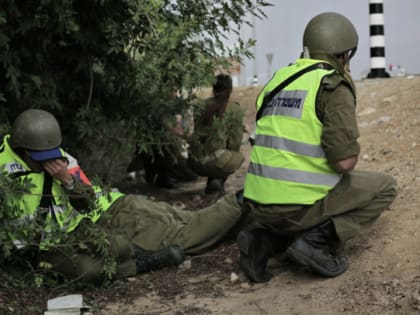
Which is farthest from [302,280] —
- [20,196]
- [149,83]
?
[149,83]

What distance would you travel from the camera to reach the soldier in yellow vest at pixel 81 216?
4.29 meters

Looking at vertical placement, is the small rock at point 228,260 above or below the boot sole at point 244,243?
below

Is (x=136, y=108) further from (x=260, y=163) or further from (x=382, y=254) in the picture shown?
(x=382, y=254)

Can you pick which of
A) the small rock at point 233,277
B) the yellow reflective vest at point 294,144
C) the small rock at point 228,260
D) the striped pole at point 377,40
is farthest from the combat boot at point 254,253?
the striped pole at point 377,40

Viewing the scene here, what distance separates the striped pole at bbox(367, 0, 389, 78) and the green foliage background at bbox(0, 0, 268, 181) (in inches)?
133

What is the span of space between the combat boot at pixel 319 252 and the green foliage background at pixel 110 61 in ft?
5.85

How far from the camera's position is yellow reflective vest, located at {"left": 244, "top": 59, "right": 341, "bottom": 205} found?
3.91m

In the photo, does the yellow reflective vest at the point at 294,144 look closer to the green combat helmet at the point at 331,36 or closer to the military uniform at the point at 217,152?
the green combat helmet at the point at 331,36

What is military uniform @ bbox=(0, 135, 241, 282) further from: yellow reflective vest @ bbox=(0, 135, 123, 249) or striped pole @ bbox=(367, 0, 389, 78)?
A: striped pole @ bbox=(367, 0, 389, 78)

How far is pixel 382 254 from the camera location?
4121mm

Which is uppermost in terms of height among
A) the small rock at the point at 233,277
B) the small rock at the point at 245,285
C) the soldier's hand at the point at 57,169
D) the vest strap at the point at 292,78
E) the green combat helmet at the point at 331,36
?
the green combat helmet at the point at 331,36

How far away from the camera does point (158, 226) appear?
496 centimetres

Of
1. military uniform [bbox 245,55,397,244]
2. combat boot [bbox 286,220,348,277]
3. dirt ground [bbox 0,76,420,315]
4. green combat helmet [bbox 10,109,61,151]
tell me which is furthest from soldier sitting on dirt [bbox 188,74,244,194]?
combat boot [bbox 286,220,348,277]

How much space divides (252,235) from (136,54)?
7.48 ft
